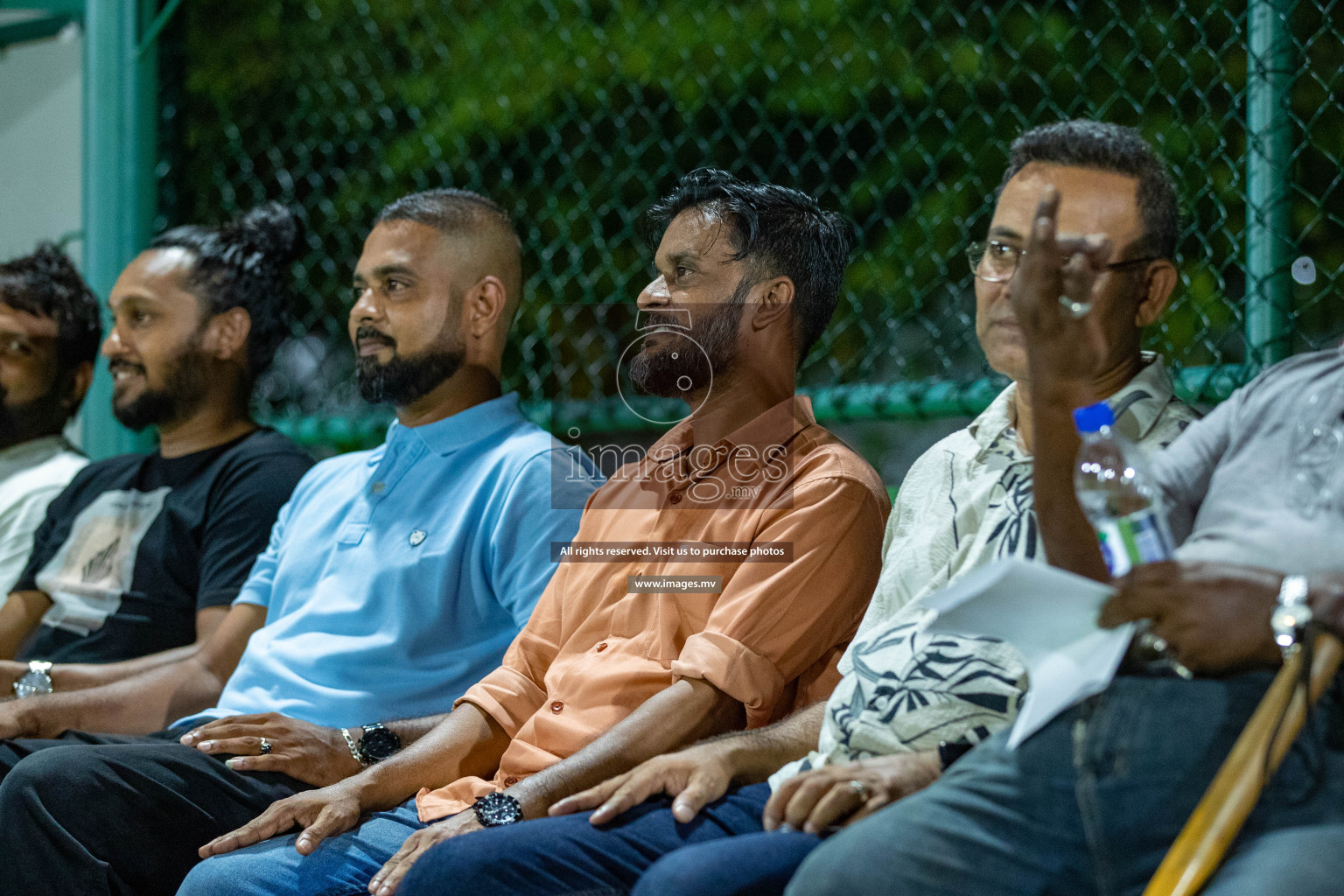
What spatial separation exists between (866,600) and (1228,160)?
4.70 feet

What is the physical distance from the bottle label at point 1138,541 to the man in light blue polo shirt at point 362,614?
4.21ft

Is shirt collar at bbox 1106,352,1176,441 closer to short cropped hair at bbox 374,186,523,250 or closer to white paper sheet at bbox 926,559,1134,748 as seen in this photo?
white paper sheet at bbox 926,559,1134,748

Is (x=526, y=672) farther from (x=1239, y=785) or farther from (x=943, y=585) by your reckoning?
(x=1239, y=785)

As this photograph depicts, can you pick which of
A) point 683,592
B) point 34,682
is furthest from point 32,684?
point 683,592

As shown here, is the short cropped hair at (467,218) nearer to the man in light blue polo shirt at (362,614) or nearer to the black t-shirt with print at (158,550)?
the man in light blue polo shirt at (362,614)

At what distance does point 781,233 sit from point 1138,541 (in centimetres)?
115

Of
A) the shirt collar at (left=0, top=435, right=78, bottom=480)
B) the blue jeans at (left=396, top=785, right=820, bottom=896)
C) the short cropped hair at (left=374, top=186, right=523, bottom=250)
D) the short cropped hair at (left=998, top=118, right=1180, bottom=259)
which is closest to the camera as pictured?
the blue jeans at (left=396, top=785, right=820, bottom=896)

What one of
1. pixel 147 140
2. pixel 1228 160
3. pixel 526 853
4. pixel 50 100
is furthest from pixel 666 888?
pixel 50 100

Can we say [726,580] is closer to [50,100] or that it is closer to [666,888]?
[666,888]

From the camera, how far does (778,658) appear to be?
2.10m

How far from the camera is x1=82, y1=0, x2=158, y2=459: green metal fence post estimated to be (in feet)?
14.1

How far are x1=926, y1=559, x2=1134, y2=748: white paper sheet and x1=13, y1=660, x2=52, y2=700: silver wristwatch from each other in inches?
90.7

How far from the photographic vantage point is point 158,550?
321cm

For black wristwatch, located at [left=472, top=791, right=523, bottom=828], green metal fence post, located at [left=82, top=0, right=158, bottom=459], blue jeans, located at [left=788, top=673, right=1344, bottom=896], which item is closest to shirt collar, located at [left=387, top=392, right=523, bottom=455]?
black wristwatch, located at [left=472, top=791, right=523, bottom=828]
